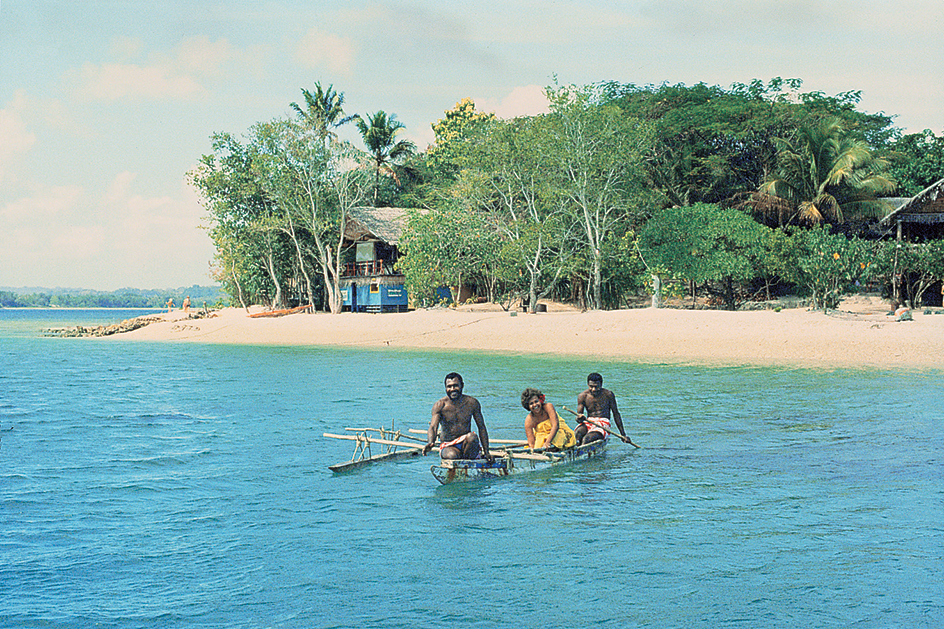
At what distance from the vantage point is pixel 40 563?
28.0 feet

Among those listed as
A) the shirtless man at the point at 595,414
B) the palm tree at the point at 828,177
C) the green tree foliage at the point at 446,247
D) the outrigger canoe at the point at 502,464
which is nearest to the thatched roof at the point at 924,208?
the palm tree at the point at 828,177

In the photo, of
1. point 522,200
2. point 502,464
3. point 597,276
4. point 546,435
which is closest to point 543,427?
point 546,435

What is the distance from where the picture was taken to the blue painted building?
4825cm

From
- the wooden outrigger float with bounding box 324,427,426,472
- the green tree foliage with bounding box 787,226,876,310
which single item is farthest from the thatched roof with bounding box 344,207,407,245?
the wooden outrigger float with bounding box 324,427,426,472

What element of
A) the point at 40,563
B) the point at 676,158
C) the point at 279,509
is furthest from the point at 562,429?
the point at 676,158

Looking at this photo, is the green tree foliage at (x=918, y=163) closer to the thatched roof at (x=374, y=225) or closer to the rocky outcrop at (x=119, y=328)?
the thatched roof at (x=374, y=225)

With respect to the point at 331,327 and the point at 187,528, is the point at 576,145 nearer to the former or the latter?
the point at 331,327

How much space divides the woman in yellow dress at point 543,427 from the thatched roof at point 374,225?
35730mm

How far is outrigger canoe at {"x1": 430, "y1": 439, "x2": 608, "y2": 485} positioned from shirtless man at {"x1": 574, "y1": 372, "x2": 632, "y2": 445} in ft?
1.41

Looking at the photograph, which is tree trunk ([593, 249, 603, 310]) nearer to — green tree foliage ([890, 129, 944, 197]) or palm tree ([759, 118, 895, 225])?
palm tree ([759, 118, 895, 225])

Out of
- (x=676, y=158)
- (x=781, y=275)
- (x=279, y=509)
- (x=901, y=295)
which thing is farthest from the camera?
(x=676, y=158)

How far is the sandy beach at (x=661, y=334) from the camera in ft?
90.5

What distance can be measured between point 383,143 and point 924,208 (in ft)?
121

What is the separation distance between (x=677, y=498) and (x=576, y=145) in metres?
28.5
